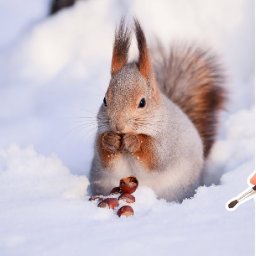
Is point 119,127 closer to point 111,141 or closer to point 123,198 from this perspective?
point 111,141

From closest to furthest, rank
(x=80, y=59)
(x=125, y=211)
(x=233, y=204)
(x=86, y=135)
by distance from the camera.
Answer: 1. (x=233, y=204)
2. (x=125, y=211)
3. (x=86, y=135)
4. (x=80, y=59)

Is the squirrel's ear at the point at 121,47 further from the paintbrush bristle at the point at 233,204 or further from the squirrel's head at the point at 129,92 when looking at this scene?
the paintbrush bristle at the point at 233,204

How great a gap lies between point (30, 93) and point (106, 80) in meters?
0.38

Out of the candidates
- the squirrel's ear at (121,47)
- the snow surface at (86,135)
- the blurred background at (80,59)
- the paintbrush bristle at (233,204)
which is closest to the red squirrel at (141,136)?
the squirrel's ear at (121,47)

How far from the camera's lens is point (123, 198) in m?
2.55

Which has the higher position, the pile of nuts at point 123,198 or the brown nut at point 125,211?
the pile of nuts at point 123,198

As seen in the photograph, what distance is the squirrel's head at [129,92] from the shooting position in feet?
8.39

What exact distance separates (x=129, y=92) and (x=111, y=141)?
191 millimetres

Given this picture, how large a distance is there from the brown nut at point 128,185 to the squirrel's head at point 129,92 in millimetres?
182

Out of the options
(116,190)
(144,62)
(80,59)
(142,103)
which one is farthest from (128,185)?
(80,59)

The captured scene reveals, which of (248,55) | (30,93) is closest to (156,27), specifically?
(248,55)

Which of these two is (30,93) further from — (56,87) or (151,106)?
(151,106)

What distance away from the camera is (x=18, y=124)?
141 inches

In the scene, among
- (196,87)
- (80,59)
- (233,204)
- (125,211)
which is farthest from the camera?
(80,59)
